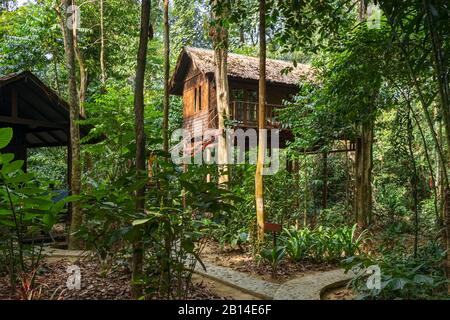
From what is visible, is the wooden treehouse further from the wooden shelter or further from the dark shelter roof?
the dark shelter roof

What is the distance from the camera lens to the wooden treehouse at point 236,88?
51.8 feet

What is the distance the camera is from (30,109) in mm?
10266

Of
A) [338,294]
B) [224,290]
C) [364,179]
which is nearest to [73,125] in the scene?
[224,290]

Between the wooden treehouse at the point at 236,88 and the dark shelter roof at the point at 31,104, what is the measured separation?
6.33m

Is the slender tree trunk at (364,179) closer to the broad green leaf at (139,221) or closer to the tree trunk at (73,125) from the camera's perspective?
the tree trunk at (73,125)

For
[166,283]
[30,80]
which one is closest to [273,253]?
[166,283]

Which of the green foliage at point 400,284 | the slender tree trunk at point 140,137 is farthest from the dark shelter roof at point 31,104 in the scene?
the green foliage at point 400,284

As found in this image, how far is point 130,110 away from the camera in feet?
29.8

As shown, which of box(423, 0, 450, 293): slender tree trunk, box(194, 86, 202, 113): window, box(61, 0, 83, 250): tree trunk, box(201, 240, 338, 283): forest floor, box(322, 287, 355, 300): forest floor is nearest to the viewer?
box(423, 0, 450, 293): slender tree trunk

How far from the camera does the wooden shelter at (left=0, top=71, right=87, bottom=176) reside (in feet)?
29.0

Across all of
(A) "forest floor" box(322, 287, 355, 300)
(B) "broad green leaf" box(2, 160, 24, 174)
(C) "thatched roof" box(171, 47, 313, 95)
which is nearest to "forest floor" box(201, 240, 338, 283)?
(A) "forest floor" box(322, 287, 355, 300)

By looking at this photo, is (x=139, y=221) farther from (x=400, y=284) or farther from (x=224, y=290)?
(x=224, y=290)

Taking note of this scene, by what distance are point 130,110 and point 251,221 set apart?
12.4 feet

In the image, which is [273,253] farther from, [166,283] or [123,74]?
[123,74]
